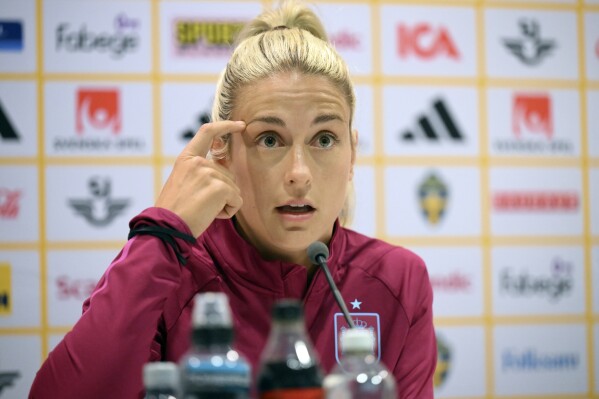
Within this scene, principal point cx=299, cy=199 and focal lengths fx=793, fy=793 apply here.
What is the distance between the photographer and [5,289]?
9.14ft

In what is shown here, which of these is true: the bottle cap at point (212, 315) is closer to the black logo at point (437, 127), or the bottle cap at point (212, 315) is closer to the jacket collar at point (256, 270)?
the jacket collar at point (256, 270)

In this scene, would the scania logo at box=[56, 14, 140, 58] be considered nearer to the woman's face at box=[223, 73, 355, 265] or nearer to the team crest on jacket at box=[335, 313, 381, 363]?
the woman's face at box=[223, 73, 355, 265]

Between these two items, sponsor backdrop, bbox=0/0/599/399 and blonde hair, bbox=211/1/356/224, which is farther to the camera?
sponsor backdrop, bbox=0/0/599/399

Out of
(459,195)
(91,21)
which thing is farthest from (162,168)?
(459,195)

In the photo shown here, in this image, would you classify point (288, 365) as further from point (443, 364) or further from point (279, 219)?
point (443, 364)

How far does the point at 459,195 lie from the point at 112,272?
6.83 ft

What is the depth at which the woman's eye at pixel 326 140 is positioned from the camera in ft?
4.55

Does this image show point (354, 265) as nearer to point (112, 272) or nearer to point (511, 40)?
point (112, 272)

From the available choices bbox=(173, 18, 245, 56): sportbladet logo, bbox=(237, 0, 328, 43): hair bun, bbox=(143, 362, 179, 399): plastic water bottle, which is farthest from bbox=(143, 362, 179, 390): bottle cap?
bbox=(173, 18, 245, 56): sportbladet logo

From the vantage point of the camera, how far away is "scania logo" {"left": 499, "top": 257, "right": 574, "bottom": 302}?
305cm

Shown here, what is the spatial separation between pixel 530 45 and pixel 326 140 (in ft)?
6.56

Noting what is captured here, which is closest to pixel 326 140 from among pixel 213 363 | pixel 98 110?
pixel 213 363

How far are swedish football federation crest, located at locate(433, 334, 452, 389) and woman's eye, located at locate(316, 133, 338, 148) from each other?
5.83 ft

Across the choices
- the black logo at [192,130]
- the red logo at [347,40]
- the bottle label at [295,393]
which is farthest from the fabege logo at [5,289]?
the bottle label at [295,393]
